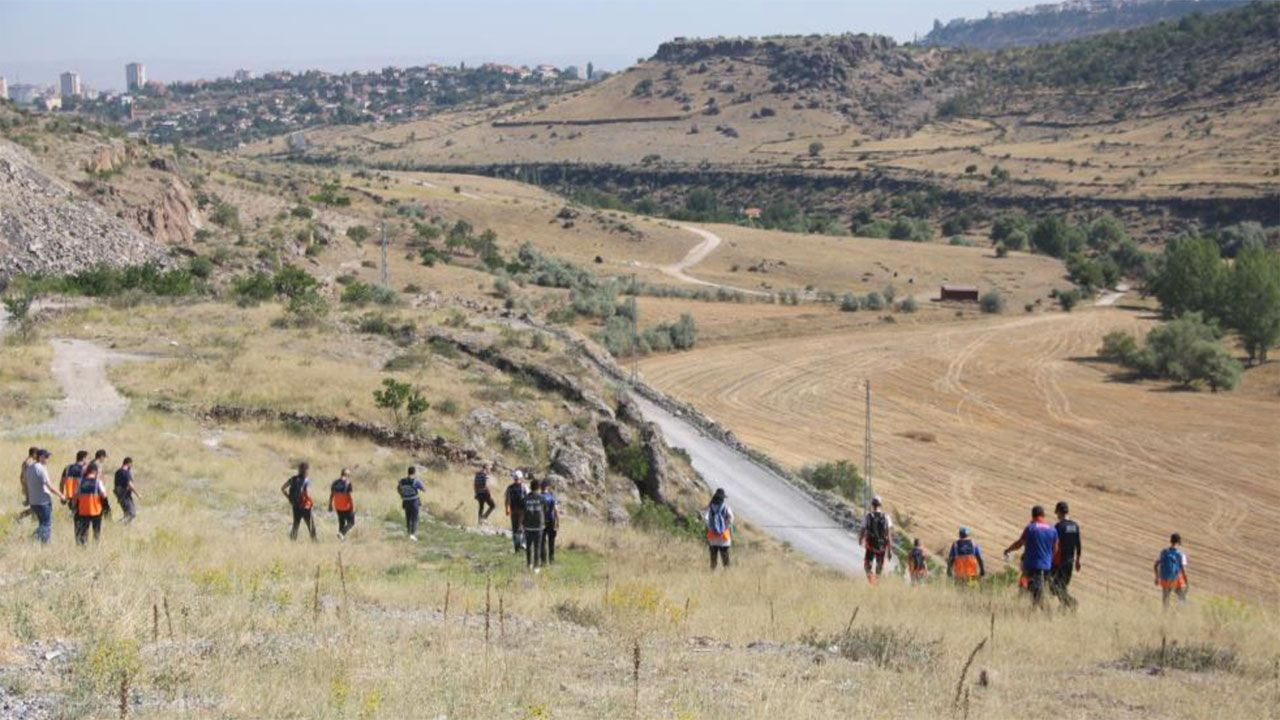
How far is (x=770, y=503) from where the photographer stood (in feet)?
89.2

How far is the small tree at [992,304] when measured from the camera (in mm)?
71500

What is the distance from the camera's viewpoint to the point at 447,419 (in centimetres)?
2355

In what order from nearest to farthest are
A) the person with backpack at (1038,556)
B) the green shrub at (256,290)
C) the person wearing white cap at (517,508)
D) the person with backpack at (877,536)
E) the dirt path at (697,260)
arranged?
the person with backpack at (1038,556), the person wearing white cap at (517,508), the person with backpack at (877,536), the green shrub at (256,290), the dirt path at (697,260)

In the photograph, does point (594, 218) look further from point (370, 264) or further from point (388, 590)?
point (388, 590)

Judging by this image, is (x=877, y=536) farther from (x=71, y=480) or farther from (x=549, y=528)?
(x=71, y=480)

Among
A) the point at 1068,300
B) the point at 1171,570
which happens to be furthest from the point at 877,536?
the point at 1068,300

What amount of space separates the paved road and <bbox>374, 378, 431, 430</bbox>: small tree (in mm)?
7194

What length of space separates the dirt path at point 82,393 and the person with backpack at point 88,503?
685 centimetres

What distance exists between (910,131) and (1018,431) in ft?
379

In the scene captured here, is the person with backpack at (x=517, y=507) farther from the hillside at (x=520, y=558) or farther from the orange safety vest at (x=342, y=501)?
the orange safety vest at (x=342, y=501)

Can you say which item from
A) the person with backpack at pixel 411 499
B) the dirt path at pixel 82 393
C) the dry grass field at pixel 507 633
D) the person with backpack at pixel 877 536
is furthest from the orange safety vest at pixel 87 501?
the person with backpack at pixel 877 536

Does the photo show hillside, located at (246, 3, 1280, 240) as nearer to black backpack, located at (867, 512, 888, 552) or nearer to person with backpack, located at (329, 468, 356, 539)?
black backpack, located at (867, 512, 888, 552)

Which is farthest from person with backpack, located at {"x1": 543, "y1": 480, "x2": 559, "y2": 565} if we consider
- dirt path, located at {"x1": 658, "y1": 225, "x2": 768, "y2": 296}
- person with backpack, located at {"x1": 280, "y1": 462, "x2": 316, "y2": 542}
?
dirt path, located at {"x1": 658, "y1": 225, "x2": 768, "y2": 296}

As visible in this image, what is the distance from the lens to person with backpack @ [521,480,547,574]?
14609mm
